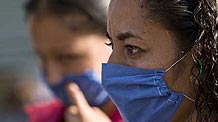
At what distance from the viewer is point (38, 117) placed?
13.9 ft

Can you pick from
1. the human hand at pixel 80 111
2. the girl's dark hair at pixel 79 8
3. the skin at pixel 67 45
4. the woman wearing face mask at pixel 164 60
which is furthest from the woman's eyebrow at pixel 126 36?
the girl's dark hair at pixel 79 8

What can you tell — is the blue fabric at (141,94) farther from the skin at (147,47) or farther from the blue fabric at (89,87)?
the blue fabric at (89,87)

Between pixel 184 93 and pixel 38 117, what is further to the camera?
pixel 38 117

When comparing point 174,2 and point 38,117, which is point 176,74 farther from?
point 38,117

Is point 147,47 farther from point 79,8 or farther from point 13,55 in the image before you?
point 13,55

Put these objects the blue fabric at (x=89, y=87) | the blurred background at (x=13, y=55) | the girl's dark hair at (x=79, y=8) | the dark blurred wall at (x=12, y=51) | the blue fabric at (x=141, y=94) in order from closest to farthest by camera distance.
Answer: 1. the blue fabric at (x=141, y=94)
2. the blue fabric at (x=89, y=87)
3. the girl's dark hair at (x=79, y=8)
4. the blurred background at (x=13, y=55)
5. the dark blurred wall at (x=12, y=51)

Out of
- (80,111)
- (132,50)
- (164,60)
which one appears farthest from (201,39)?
(80,111)

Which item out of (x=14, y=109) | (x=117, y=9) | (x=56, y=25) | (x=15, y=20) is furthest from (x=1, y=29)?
(x=117, y=9)

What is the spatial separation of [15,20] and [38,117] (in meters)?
4.50

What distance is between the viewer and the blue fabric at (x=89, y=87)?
4.04m

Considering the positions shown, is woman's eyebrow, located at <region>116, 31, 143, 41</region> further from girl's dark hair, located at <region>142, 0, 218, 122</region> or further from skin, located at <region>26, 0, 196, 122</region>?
girl's dark hair, located at <region>142, 0, 218, 122</region>

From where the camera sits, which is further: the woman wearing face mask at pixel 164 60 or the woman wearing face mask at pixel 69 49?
the woman wearing face mask at pixel 69 49

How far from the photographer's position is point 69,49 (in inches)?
167

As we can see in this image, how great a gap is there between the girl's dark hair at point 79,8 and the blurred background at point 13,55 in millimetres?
3700
